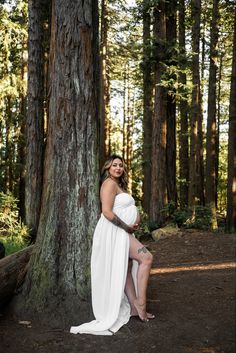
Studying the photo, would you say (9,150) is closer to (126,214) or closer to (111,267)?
(126,214)

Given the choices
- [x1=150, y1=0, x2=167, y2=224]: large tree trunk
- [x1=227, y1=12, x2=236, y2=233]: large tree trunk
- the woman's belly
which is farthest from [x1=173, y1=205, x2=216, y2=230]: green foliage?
the woman's belly

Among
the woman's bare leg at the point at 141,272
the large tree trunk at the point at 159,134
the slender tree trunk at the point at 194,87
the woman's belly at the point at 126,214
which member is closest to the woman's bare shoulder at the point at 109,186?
the woman's belly at the point at 126,214

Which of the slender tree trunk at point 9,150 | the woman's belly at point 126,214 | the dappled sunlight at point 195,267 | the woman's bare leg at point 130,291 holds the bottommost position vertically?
the dappled sunlight at point 195,267

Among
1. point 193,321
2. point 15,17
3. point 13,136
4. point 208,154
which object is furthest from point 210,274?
point 13,136

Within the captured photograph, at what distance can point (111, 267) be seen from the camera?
534 cm

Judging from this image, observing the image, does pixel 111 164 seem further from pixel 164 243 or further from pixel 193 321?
pixel 164 243

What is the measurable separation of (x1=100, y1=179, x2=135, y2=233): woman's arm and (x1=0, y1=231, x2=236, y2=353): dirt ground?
53.6 inches

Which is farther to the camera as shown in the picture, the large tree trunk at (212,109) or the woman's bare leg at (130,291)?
the large tree trunk at (212,109)

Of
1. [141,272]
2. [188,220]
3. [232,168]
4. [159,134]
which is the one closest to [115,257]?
[141,272]

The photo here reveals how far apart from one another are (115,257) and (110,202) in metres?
0.76

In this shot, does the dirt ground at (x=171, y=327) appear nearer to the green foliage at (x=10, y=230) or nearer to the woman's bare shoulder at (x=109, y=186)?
the woman's bare shoulder at (x=109, y=186)

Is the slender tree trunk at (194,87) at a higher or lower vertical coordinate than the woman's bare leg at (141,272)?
higher

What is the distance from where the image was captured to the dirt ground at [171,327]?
4637mm

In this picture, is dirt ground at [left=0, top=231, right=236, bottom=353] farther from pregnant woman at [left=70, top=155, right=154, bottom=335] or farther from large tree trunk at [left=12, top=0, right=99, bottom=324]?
large tree trunk at [left=12, top=0, right=99, bottom=324]
